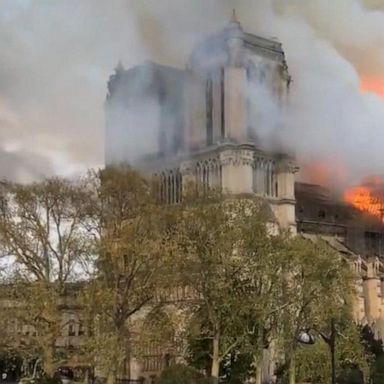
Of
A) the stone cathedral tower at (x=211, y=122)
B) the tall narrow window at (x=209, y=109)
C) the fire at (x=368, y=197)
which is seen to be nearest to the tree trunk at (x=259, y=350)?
the stone cathedral tower at (x=211, y=122)

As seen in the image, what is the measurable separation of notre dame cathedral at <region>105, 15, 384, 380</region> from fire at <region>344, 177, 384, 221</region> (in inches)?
123

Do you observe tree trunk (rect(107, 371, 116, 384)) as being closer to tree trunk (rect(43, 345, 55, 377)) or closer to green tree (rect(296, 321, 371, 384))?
tree trunk (rect(43, 345, 55, 377))

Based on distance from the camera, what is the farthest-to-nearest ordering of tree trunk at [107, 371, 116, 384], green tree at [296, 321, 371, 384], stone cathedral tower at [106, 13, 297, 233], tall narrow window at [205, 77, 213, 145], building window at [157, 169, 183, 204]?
building window at [157, 169, 183, 204] → tall narrow window at [205, 77, 213, 145] → stone cathedral tower at [106, 13, 297, 233] → green tree at [296, 321, 371, 384] → tree trunk at [107, 371, 116, 384]

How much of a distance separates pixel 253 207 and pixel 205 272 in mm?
6336

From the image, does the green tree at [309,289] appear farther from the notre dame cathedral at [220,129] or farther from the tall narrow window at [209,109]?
the tall narrow window at [209,109]

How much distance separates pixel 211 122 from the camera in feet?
268

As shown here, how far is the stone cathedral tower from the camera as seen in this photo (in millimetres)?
63000

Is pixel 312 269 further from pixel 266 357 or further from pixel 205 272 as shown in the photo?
pixel 266 357

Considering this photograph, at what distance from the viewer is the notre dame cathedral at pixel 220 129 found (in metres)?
63.8

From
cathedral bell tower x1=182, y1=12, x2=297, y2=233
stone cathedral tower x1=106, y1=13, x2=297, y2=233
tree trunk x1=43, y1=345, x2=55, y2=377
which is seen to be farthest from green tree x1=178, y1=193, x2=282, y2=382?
cathedral bell tower x1=182, y1=12, x2=297, y2=233

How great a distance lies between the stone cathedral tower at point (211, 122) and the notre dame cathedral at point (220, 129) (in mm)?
97

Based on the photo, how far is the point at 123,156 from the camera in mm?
66312

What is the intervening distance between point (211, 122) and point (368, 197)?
23031 mm

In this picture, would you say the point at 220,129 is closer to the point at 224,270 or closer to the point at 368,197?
the point at 368,197
